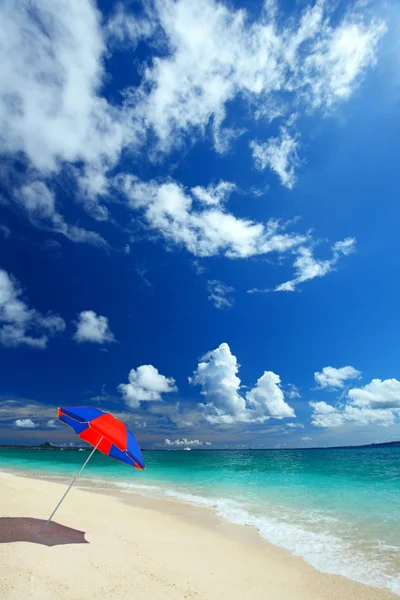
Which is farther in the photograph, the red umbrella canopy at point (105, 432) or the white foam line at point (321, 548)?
the white foam line at point (321, 548)

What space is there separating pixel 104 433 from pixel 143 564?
2.73m

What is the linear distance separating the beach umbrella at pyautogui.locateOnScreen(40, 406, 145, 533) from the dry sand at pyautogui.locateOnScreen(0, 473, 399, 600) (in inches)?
36.3

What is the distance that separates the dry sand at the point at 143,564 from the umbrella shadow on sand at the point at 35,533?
0.8 inches

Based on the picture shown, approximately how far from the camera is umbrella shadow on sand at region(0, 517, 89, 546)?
668cm

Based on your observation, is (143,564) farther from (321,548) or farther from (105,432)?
(321,548)

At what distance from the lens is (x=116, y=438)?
6.65 meters

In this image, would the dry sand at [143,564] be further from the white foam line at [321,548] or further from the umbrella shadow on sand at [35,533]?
the white foam line at [321,548]

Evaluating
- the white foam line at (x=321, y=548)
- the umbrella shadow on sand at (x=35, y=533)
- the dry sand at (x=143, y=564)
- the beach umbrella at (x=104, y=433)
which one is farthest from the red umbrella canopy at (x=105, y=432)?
the white foam line at (x=321, y=548)

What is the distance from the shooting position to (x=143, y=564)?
6.31m

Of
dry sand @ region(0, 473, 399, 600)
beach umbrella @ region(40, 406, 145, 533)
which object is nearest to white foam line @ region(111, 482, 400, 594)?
dry sand @ region(0, 473, 399, 600)

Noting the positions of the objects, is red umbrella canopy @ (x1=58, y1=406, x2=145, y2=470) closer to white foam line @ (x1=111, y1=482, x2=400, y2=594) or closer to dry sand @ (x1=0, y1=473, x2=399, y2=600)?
dry sand @ (x1=0, y1=473, x2=399, y2=600)

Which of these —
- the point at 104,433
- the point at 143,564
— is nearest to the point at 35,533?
the point at 143,564

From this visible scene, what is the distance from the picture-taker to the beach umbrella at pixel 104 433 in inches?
261

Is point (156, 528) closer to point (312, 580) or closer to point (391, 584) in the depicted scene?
point (312, 580)
